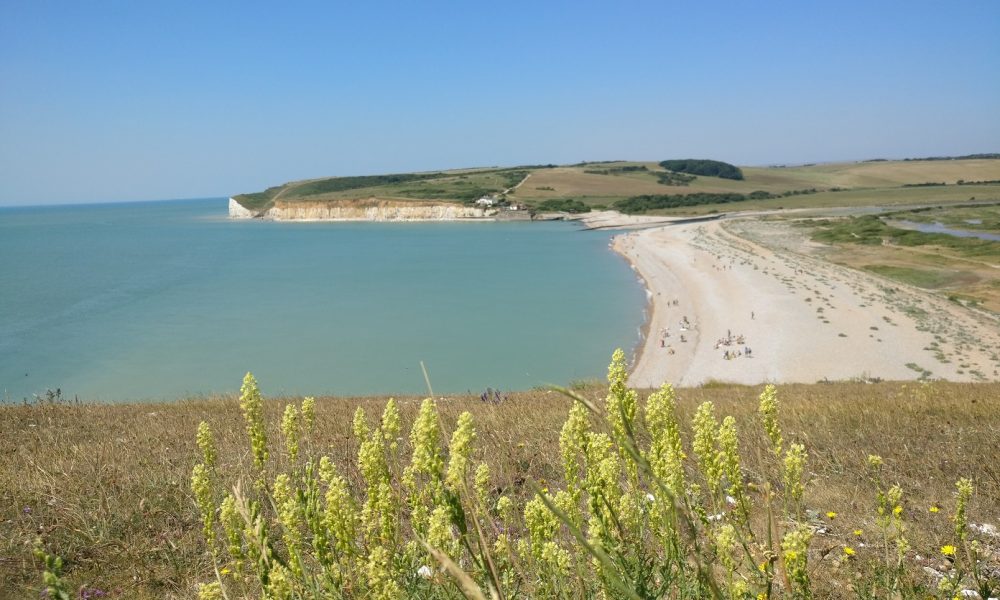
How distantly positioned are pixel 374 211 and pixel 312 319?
98.0 metres

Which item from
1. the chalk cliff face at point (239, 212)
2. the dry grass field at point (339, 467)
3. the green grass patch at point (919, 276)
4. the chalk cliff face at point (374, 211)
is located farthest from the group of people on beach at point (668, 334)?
the chalk cliff face at point (239, 212)

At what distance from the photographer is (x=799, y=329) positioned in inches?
1221

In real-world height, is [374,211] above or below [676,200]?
above

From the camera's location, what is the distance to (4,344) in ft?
111

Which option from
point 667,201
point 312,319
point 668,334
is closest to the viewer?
point 668,334

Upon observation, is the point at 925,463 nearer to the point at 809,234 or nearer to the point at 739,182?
the point at 809,234

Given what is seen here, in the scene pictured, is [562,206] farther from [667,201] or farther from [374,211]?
[374,211]

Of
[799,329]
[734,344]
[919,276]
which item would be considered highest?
[919,276]

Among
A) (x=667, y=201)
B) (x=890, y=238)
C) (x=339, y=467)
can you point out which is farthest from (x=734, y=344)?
(x=667, y=201)

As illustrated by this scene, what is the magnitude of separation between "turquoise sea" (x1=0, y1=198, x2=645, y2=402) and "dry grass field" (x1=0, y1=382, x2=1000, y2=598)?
28.8 feet

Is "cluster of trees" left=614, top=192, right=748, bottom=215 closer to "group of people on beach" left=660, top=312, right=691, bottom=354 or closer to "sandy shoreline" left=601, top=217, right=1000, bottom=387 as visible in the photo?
"sandy shoreline" left=601, top=217, right=1000, bottom=387

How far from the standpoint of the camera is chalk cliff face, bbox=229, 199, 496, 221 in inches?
5098

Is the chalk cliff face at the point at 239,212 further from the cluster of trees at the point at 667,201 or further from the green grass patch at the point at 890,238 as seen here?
the green grass patch at the point at 890,238

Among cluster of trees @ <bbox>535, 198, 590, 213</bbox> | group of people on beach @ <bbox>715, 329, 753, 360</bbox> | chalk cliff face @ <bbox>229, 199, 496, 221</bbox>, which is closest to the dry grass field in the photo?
group of people on beach @ <bbox>715, 329, 753, 360</bbox>
